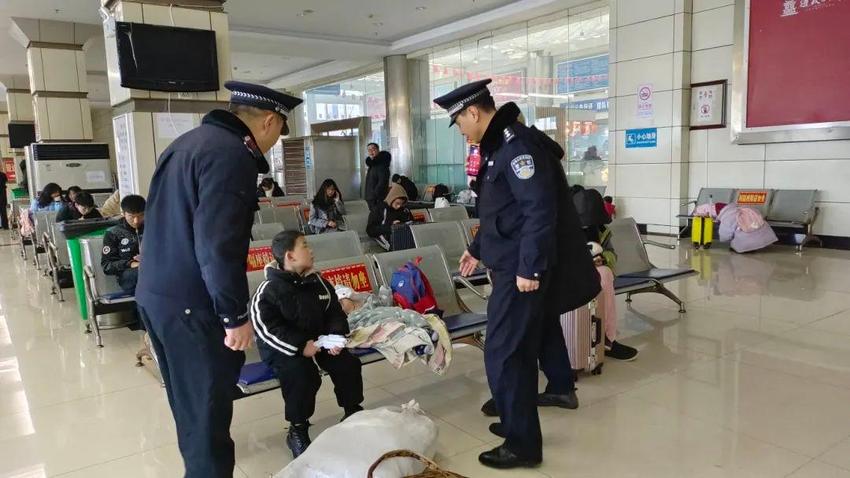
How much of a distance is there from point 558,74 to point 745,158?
14.5 ft

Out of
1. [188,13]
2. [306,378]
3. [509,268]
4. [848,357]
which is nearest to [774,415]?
[848,357]

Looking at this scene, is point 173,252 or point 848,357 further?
point 848,357

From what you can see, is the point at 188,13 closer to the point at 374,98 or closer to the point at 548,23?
the point at 548,23

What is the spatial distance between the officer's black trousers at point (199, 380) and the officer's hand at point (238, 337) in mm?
105

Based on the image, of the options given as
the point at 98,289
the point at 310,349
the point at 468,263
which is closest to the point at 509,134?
the point at 468,263

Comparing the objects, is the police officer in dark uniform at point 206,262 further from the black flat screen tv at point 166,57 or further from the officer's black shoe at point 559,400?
the black flat screen tv at point 166,57

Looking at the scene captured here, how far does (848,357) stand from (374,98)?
15702 mm

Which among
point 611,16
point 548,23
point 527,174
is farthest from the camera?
point 548,23

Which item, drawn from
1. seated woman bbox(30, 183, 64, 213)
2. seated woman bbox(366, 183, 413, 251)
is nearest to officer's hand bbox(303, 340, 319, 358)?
seated woman bbox(366, 183, 413, 251)

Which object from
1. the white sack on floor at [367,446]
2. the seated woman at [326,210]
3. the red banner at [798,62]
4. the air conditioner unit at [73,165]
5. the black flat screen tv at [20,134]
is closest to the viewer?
the white sack on floor at [367,446]

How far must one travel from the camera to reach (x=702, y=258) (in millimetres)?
8008

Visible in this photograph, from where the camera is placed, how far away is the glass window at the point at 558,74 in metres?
11.9

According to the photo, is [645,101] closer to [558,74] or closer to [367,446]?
[558,74]

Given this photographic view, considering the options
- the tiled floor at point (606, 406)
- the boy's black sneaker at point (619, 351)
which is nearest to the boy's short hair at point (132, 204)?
the tiled floor at point (606, 406)
